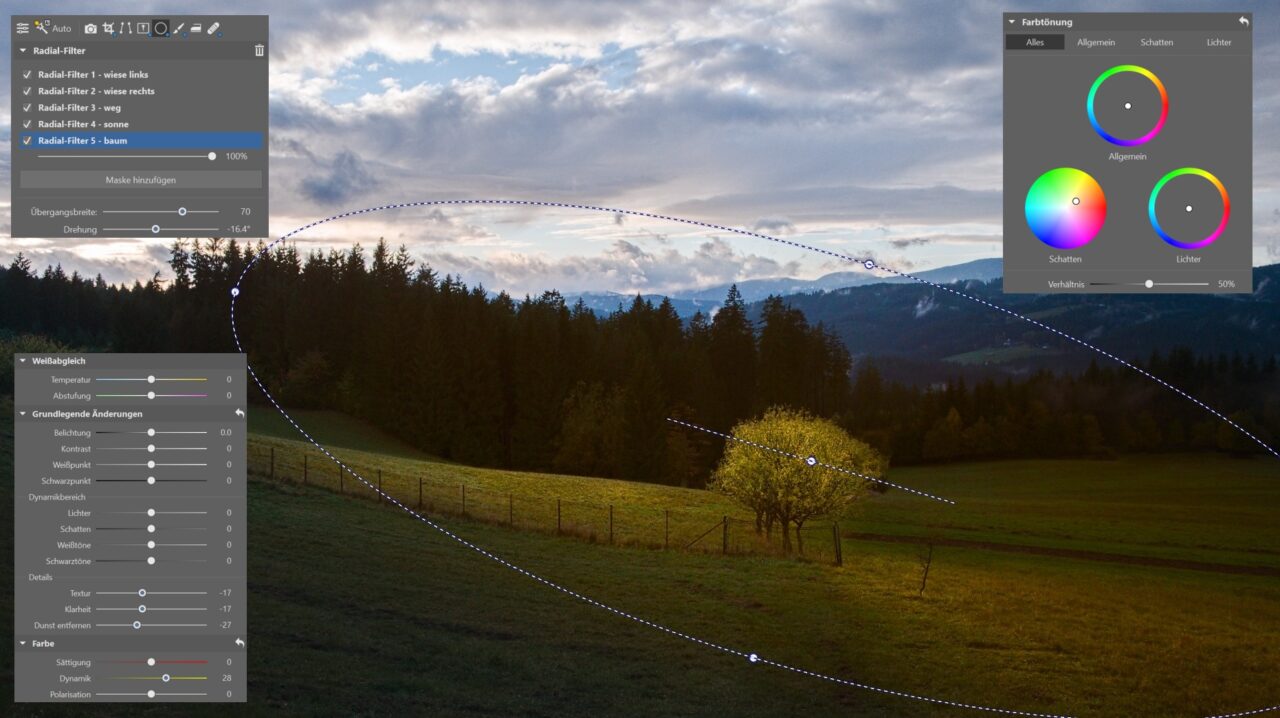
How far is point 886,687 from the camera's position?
20.6 meters

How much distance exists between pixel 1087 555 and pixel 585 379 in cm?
5964

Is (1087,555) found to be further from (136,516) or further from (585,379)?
(585,379)

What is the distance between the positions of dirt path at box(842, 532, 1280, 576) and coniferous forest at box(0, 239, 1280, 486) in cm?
3590

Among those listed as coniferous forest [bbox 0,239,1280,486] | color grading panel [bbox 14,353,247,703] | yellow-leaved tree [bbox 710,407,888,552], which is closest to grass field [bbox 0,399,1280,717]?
color grading panel [bbox 14,353,247,703]

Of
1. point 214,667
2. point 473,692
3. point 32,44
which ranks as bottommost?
point 473,692

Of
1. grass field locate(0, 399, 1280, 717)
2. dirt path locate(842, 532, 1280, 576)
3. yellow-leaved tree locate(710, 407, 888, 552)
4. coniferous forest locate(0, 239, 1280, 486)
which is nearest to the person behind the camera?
grass field locate(0, 399, 1280, 717)

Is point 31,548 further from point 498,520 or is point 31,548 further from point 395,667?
point 498,520

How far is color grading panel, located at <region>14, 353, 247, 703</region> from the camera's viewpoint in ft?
43.0

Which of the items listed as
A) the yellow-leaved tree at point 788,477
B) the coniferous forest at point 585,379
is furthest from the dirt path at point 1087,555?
the coniferous forest at point 585,379

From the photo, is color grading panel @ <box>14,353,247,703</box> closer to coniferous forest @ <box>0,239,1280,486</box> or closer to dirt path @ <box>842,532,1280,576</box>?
dirt path @ <box>842,532,1280,576</box>

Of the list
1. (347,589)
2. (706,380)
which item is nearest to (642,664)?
(347,589)

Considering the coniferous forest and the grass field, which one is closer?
the grass field

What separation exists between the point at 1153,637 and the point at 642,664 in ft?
58.0

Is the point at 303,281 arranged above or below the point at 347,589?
above
